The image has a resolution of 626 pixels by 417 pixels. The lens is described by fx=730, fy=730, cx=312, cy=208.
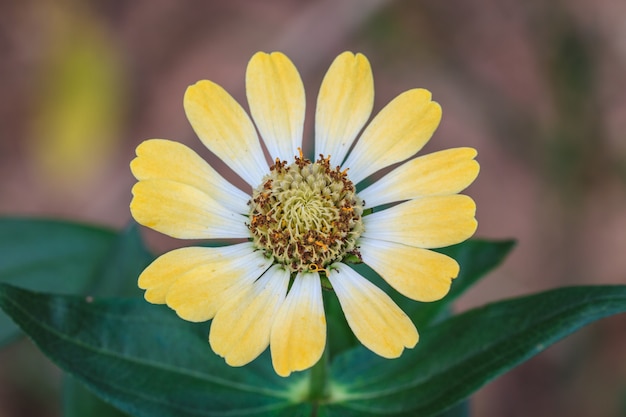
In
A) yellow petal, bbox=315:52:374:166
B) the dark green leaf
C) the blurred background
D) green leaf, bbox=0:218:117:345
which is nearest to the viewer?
yellow petal, bbox=315:52:374:166

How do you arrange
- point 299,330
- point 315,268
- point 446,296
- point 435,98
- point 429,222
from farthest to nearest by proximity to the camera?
point 435,98 < point 446,296 < point 315,268 < point 429,222 < point 299,330

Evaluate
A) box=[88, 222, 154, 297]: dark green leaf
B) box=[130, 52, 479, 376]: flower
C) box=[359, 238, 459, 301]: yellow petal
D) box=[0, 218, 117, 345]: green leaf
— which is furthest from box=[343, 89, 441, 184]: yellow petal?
box=[0, 218, 117, 345]: green leaf

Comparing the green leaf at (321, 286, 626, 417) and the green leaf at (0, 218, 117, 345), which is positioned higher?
the green leaf at (321, 286, 626, 417)

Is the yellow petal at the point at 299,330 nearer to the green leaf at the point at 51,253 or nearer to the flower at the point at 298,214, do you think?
the flower at the point at 298,214

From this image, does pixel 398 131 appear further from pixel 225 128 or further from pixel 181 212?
pixel 181 212

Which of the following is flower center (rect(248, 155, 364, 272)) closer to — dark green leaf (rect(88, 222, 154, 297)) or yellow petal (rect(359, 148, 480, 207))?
yellow petal (rect(359, 148, 480, 207))

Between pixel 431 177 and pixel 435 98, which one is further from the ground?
pixel 435 98


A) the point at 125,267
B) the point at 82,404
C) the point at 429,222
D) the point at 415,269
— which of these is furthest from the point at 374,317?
the point at 82,404
